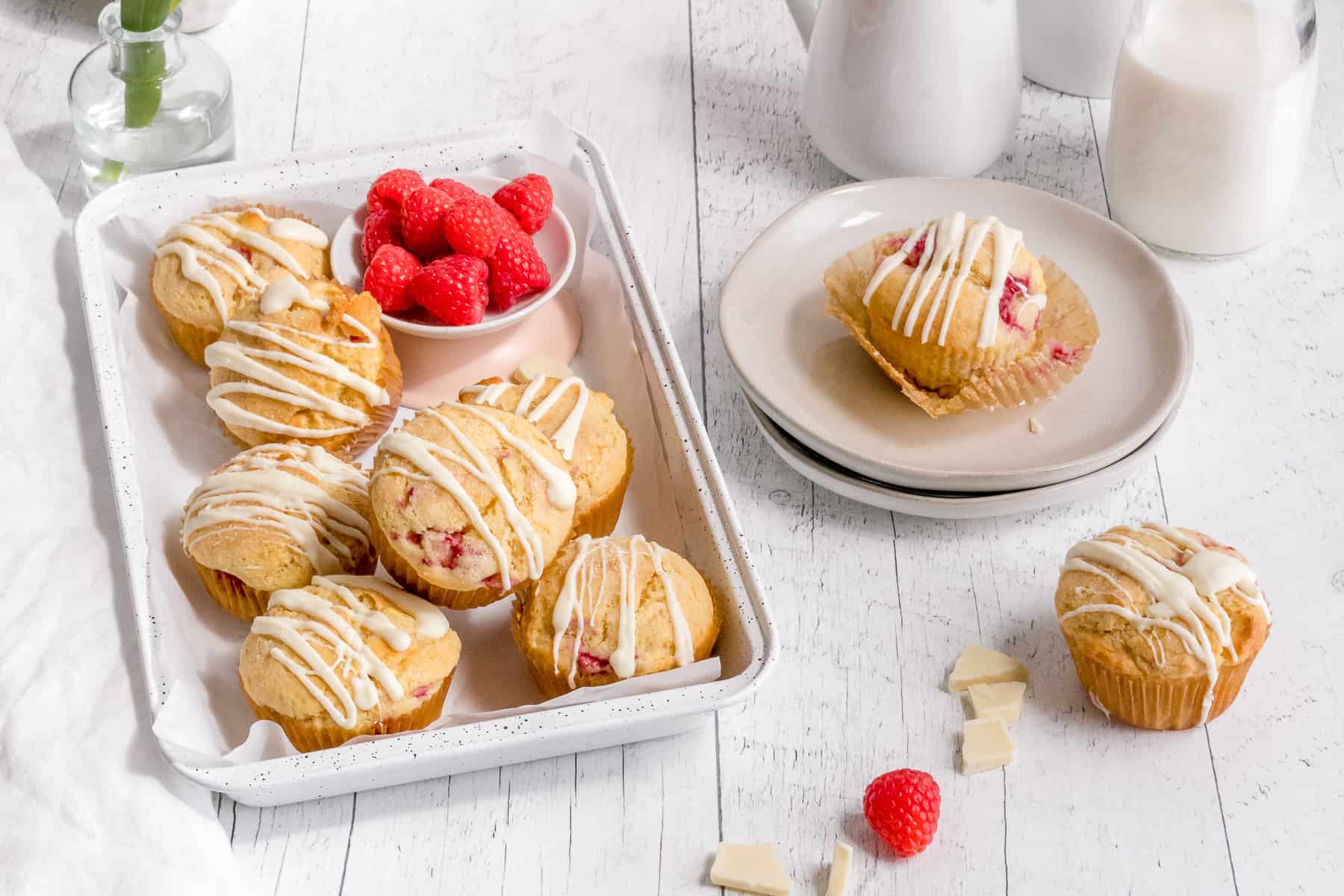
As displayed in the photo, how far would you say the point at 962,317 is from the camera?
1.35m

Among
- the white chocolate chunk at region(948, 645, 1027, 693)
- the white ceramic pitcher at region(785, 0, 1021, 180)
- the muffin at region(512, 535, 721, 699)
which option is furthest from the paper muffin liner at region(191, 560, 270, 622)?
the white ceramic pitcher at region(785, 0, 1021, 180)

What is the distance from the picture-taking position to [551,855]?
1.11m

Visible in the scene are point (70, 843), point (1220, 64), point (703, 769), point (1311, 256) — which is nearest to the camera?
point (70, 843)

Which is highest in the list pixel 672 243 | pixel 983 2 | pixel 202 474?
pixel 983 2

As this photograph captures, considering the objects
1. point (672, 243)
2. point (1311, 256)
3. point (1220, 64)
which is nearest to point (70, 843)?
point (672, 243)

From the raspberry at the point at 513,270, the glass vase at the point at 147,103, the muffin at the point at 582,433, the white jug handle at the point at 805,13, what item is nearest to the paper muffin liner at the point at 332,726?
the muffin at the point at 582,433

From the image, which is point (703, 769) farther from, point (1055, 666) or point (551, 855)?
point (1055, 666)

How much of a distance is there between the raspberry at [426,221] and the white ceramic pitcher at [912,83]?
0.52 metres

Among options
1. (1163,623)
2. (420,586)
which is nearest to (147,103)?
(420,586)

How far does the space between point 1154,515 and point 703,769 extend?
0.54 metres

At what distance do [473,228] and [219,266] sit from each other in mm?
265

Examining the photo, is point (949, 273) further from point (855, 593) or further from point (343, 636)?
point (343, 636)

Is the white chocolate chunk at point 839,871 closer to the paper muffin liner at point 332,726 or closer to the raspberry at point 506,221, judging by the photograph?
the paper muffin liner at point 332,726

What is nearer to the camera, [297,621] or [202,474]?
[297,621]
